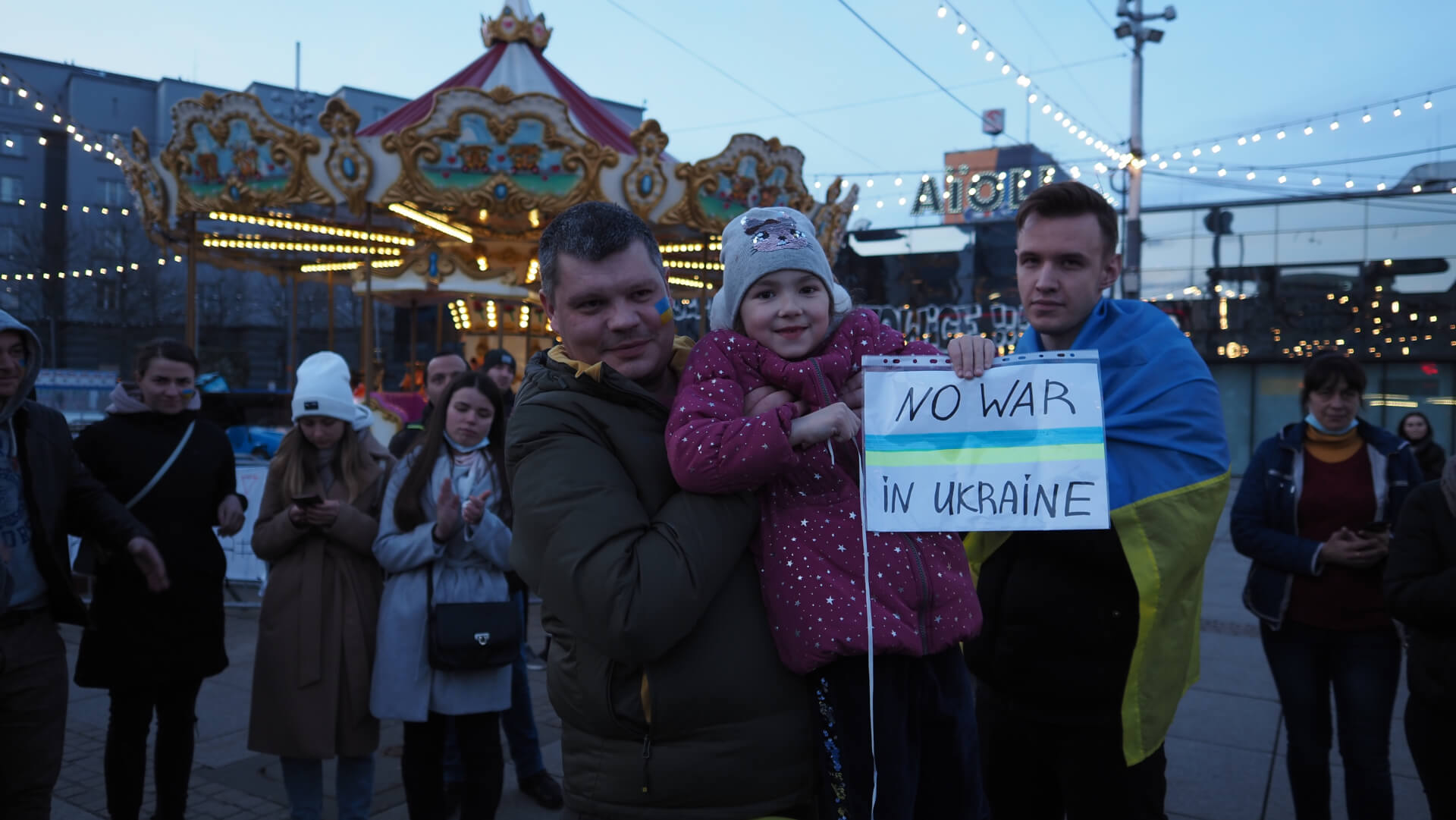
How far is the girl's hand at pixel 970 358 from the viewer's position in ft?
6.47

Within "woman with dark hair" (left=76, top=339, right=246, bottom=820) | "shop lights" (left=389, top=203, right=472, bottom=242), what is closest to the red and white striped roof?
"shop lights" (left=389, top=203, right=472, bottom=242)

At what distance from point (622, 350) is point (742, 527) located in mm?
431

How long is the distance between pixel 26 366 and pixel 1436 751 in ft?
15.8

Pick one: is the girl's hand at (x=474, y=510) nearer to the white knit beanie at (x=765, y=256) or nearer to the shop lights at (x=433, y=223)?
the white knit beanie at (x=765, y=256)

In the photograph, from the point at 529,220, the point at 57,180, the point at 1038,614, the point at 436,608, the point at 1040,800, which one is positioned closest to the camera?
the point at 1038,614

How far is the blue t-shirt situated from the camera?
3158 millimetres

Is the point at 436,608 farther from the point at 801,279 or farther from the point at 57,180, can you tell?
the point at 57,180

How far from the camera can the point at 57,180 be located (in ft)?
103

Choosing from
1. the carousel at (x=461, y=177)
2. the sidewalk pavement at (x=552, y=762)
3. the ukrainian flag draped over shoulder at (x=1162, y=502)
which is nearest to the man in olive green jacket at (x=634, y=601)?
the ukrainian flag draped over shoulder at (x=1162, y=502)

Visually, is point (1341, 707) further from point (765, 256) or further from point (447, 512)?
point (447, 512)

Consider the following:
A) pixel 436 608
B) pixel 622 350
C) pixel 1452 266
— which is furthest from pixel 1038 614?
pixel 1452 266

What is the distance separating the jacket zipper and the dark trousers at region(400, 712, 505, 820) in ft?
7.65

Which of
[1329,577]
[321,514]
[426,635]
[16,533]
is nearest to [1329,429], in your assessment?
[1329,577]

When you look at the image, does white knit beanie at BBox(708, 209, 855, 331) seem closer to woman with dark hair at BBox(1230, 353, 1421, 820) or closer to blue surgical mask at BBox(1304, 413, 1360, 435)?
woman with dark hair at BBox(1230, 353, 1421, 820)
